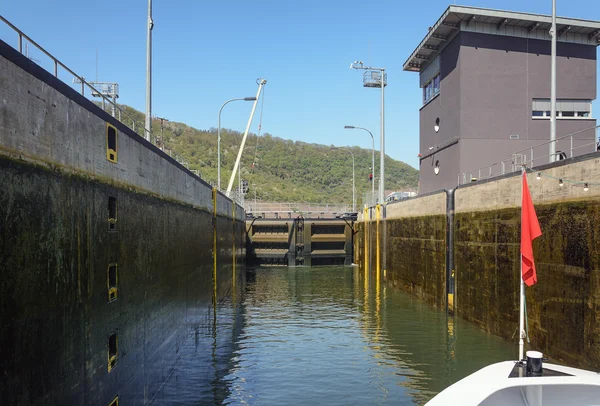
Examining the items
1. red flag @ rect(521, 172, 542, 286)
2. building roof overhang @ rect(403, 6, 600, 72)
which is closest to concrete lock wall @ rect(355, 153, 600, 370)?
red flag @ rect(521, 172, 542, 286)

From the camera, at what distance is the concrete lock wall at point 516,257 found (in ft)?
35.7

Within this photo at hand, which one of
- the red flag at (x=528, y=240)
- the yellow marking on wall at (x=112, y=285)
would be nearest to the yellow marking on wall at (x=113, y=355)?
the yellow marking on wall at (x=112, y=285)

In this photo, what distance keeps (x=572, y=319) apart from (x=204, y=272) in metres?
13.1

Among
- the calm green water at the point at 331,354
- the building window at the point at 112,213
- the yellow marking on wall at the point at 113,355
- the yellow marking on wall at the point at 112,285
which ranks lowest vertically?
the calm green water at the point at 331,354

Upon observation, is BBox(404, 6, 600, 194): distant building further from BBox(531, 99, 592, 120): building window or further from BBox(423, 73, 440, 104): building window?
BBox(423, 73, 440, 104): building window

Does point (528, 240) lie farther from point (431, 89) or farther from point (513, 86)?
point (431, 89)

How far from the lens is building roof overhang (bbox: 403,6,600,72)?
90.2 ft

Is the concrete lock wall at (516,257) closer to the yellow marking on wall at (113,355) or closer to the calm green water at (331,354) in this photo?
the calm green water at (331,354)

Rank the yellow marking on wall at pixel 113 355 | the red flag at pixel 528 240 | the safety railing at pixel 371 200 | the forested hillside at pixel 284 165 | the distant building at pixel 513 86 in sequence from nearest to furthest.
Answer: the yellow marking on wall at pixel 113 355 < the red flag at pixel 528 240 < the distant building at pixel 513 86 < the safety railing at pixel 371 200 < the forested hillside at pixel 284 165

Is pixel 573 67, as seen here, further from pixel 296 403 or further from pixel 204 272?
pixel 296 403

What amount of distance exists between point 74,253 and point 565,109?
28.6m

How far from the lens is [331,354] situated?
1515 cm

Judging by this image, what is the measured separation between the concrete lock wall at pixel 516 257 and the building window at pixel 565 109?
943cm

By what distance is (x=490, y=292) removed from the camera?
16.2 m
